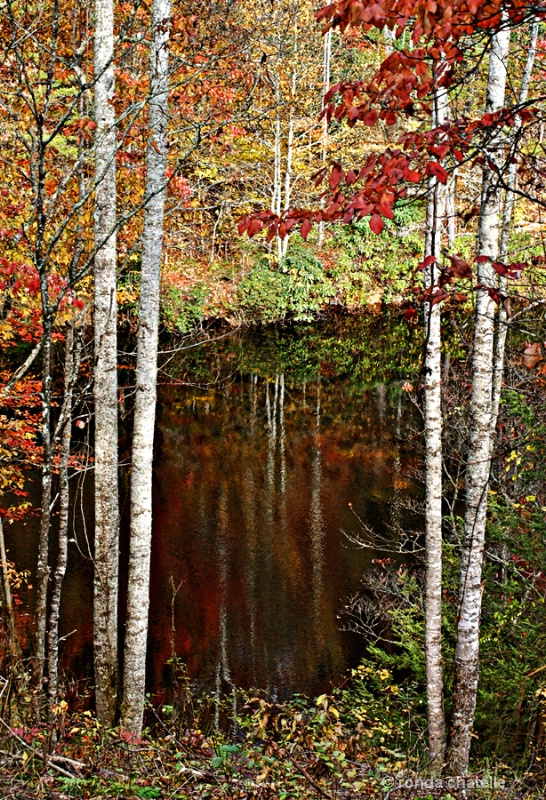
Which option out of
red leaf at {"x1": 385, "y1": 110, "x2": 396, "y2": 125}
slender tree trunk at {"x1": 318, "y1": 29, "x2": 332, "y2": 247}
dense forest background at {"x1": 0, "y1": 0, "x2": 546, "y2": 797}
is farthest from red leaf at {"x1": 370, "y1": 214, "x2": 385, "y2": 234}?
slender tree trunk at {"x1": 318, "y1": 29, "x2": 332, "y2": 247}

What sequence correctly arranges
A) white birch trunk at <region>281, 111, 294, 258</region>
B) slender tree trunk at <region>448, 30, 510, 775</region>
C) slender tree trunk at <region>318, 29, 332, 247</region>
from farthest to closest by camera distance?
1. slender tree trunk at <region>318, 29, 332, 247</region>
2. white birch trunk at <region>281, 111, 294, 258</region>
3. slender tree trunk at <region>448, 30, 510, 775</region>

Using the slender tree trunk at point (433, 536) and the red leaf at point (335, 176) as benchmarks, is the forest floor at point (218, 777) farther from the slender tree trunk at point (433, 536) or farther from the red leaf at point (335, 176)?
Result: the red leaf at point (335, 176)

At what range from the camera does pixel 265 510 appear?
1387 centimetres

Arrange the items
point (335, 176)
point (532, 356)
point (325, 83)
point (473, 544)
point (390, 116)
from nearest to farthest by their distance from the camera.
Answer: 1. point (532, 356)
2. point (335, 176)
3. point (390, 116)
4. point (473, 544)
5. point (325, 83)

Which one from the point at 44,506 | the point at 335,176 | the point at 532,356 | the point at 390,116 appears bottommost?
the point at 44,506

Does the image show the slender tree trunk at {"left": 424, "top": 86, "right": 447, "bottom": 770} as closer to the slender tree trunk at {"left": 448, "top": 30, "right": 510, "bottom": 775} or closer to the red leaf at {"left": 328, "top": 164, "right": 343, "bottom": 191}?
the slender tree trunk at {"left": 448, "top": 30, "right": 510, "bottom": 775}

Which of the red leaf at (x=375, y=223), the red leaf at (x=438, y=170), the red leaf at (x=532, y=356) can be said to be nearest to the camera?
the red leaf at (x=532, y=356)

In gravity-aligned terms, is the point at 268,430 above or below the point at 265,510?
above

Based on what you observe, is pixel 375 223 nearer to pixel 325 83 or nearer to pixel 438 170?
pixel 438 170

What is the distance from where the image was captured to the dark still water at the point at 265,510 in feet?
32.7

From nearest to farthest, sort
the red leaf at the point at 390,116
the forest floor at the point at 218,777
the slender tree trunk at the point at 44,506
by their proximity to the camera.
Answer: the red leaf at the point at 390,116 → the forest floor at the point at 218,777 → the slender tree trunk at the point at 44,506

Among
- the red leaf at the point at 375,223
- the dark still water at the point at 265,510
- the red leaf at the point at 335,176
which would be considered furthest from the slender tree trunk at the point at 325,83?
the red leaf at the point at 375,223

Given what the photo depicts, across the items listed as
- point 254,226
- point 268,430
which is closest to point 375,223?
point 254,226

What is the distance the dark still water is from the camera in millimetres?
9969
